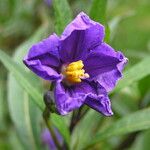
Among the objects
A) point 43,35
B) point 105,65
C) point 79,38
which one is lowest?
point 43,35

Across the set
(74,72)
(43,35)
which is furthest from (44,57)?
(43,35)

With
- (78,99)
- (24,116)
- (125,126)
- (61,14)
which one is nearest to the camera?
(78,99)

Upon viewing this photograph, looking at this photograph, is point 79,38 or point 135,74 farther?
point 135,74

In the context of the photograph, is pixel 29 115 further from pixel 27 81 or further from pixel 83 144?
pixel 27 81

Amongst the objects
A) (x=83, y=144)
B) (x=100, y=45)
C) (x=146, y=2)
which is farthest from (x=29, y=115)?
(x=146, y=2)

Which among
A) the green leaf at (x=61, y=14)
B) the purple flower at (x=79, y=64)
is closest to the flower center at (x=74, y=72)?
the purple flower at (x=79, y=64)

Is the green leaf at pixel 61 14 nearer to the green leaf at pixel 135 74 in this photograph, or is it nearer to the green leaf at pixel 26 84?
the green leaf at pixel 26 84

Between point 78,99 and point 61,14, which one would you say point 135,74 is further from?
point 78,99

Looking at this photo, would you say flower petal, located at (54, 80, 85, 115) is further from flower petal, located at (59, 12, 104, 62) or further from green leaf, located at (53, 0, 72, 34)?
green leaf, located at (53, 0, 72, 34)
